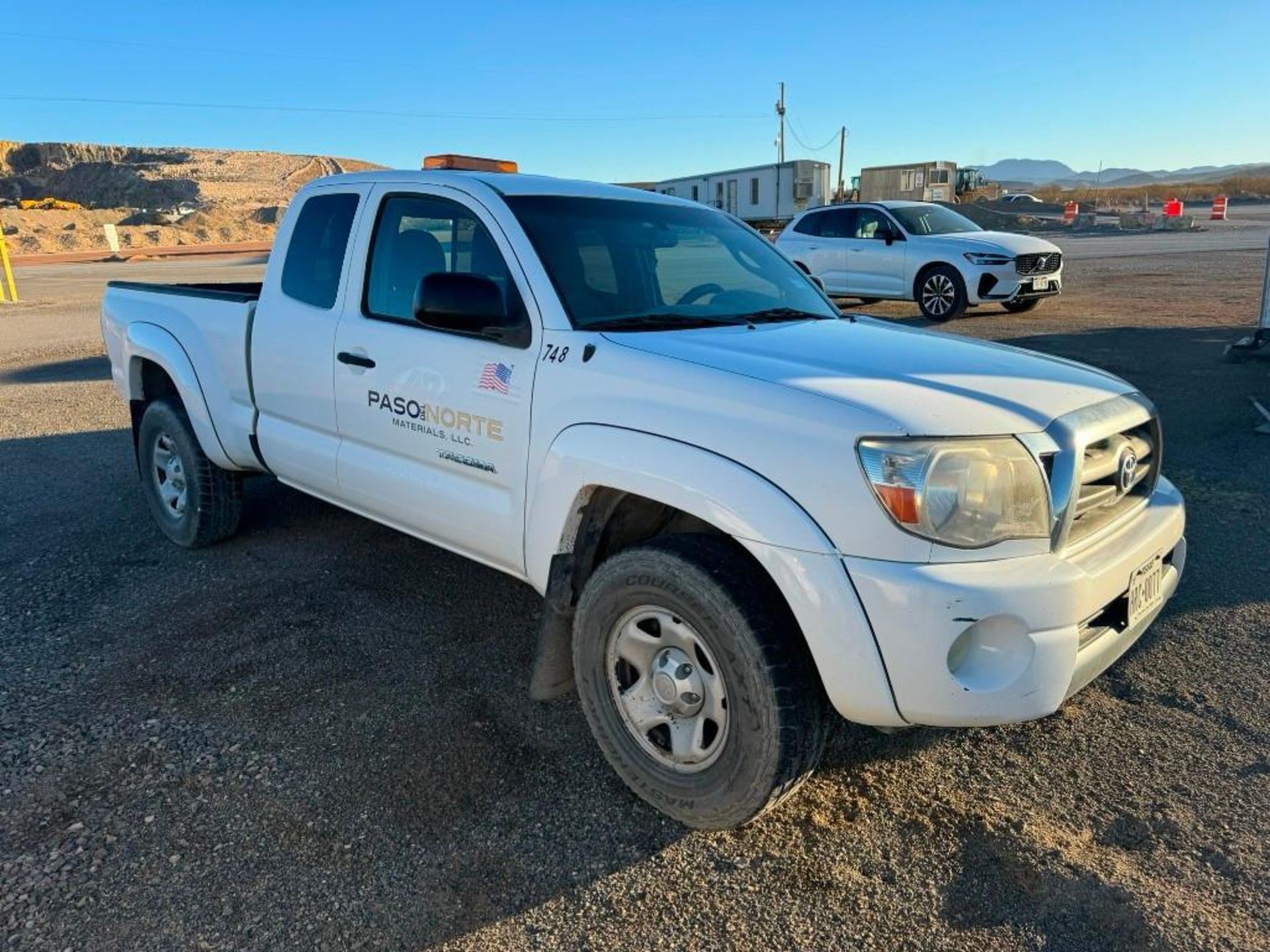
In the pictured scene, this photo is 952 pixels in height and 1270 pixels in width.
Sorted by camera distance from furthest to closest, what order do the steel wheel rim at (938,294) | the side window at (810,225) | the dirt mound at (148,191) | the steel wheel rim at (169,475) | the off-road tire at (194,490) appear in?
the dirt mound at (148,191) < the side window at (810,225) < the steel wheel rim at (938,294) < the steel wheel rim at (169,475) < the off-road tire at (194,490)

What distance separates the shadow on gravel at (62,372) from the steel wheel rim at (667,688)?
9460 millimetres

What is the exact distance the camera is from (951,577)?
2.26m

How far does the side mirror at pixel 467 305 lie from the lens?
10.0 feet

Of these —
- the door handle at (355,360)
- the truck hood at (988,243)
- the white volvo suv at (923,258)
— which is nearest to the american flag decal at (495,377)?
the door handle at (355,360)

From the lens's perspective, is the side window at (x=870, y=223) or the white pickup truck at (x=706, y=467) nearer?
the white pickup truck at (x=706, y=467)

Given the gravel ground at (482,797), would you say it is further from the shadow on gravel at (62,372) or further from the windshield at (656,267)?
the shadow on gravel at (62,372)

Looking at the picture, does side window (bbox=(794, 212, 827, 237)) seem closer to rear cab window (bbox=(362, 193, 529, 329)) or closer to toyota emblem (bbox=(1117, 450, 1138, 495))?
rear cab window (bbox=(362, 193, 529, 329))

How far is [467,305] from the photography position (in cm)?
306

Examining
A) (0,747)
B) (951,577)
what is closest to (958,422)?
(951,577)

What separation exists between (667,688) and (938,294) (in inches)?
484

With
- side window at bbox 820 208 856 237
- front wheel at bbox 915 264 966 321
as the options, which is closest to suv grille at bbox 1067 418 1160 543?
front wheel at bbox 915 264 966 321

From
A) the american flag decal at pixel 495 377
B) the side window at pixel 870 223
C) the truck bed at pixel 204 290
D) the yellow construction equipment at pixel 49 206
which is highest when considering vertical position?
the yellow construction equipment at pixel 49 206

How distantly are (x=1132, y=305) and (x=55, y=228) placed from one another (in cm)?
6155

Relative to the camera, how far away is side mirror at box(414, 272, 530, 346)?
305 cm
